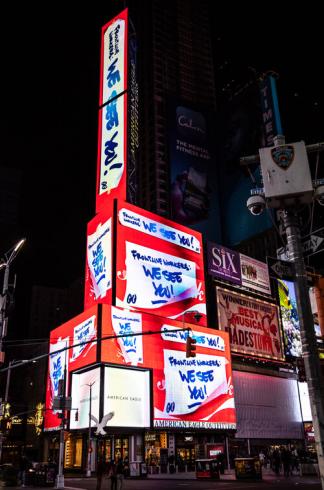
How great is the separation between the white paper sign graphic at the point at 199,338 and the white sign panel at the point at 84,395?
279 inches

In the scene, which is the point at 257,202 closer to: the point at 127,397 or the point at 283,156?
the point at 283,156

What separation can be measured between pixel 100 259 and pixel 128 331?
295 inches

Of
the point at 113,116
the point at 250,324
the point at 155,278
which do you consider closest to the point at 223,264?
the point at 250,324

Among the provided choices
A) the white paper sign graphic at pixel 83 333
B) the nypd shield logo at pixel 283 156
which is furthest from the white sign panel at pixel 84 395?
the nypd shield logo at pixel 283 156

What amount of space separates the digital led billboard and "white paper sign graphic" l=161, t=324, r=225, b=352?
1419cm

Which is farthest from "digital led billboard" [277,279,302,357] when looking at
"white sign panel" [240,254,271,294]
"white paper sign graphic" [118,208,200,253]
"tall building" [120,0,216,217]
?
"tall building" [120,0,216,217]

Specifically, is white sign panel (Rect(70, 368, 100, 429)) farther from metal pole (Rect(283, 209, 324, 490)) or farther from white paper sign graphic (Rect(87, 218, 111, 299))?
metal pole (Rect(283, 209, 324, 490))

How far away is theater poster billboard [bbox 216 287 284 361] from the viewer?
49.3m

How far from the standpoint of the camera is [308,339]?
9.31 metres

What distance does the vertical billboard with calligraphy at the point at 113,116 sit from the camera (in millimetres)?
42781

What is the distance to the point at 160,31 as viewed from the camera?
14162 cm

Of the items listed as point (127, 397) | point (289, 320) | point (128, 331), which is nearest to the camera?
point (127, 397)

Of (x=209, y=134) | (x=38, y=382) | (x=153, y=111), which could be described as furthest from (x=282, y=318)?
(x=153, y=111)

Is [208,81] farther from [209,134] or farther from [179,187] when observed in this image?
[179,187]
